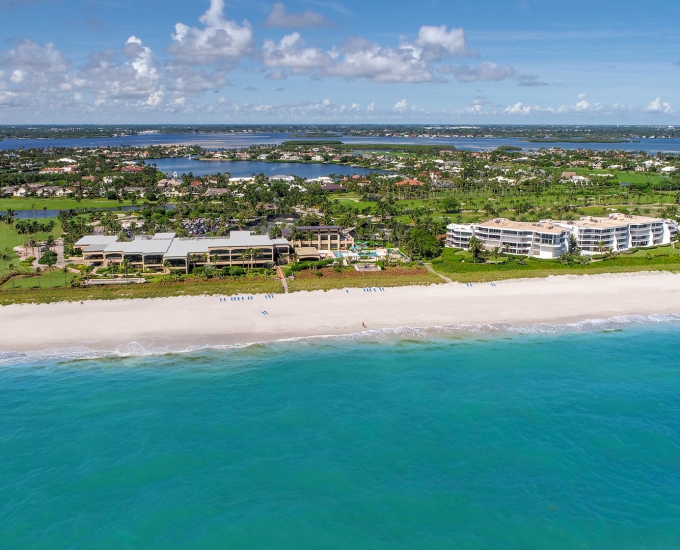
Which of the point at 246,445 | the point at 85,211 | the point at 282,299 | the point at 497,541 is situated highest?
the point at 85,211

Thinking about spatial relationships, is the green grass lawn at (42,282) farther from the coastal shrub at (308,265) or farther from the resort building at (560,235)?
the resort building at (560,235)

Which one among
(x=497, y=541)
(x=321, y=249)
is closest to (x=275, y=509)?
(x=497, y=541)

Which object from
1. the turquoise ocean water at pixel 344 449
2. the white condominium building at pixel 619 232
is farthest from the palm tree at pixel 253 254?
the white condominium building at pixel 619 232

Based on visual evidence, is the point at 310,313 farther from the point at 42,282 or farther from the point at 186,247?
the point at 42,282

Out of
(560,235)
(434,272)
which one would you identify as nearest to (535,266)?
(560,235)

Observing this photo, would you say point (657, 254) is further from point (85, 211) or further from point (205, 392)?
point (85, 211)

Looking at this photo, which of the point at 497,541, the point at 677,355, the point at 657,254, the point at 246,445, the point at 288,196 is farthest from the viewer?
the point at 288,196
